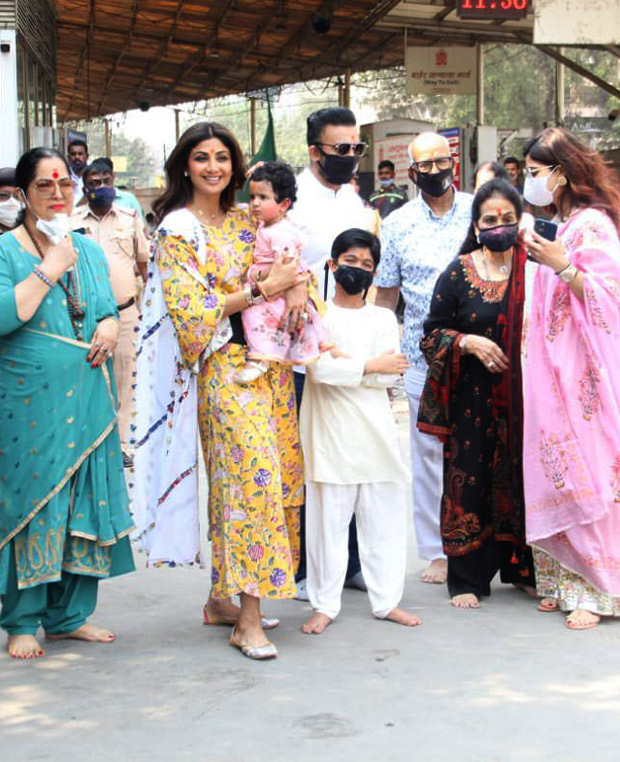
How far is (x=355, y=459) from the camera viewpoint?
4.77 metres

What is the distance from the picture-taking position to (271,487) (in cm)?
435

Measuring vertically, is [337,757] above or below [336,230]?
below

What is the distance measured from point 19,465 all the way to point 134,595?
112 cm

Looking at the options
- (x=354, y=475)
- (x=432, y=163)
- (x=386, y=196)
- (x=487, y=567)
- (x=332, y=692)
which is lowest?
(x=332, y=692)

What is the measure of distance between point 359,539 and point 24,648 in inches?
53.4

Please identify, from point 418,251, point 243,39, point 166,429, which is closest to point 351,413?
point 166,429

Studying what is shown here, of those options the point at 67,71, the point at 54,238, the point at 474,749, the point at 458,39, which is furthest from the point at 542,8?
the point at 67,71

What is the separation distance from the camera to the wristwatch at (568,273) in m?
4.71

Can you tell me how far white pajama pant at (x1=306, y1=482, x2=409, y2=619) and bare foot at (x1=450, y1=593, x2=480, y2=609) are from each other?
0.99 feet

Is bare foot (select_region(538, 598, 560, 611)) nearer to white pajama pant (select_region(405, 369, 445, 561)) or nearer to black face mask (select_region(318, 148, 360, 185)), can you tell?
white pajama pant (select_region(405, 369, 445, 561))

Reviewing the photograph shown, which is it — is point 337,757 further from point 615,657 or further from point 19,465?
point 19,465

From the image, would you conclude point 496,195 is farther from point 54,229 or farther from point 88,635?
point 88,635

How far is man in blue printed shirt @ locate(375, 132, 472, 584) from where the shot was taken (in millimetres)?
5355

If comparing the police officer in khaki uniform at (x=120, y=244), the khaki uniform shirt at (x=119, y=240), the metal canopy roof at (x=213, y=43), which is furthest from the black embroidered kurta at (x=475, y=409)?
the metal canopy roof at (x=213, y=43)
